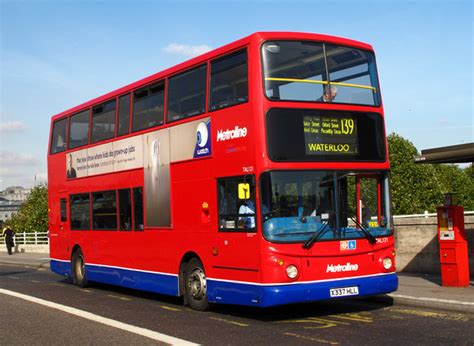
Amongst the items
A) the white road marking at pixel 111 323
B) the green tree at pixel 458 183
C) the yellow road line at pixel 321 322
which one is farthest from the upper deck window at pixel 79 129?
the green tree at pixel 458 183

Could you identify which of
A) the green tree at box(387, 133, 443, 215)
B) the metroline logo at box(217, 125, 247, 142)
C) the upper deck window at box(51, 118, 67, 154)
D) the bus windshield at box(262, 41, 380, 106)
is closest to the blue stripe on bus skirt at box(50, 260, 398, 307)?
the metroline logo at box(217, 125, 247, 142)

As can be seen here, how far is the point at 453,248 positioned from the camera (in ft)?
42.2

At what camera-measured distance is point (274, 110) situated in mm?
9828

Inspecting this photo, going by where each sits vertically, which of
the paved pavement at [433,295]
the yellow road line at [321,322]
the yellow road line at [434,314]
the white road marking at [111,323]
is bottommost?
the yellow road line at [434,314]

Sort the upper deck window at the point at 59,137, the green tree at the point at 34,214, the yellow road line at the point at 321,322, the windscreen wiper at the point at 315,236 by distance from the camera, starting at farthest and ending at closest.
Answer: the green tree at the point at 34,214, the upper deck window at the point at 59,137, the windscreen wiper at the point at 315,236, the yellow road line at the point at 321,322

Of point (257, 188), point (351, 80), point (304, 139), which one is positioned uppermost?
point (351, 80)

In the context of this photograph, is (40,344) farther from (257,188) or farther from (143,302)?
(143,302)

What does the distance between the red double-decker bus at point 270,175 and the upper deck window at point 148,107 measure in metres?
0.05

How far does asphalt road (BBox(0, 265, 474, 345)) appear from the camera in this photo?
28.1 feet

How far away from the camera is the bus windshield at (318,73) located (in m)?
9.98

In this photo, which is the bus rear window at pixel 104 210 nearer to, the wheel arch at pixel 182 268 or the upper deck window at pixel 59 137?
the upper deck window at pixel 59 137

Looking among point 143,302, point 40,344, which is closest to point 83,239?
point 143,302

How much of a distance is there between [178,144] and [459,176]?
77.0 metres

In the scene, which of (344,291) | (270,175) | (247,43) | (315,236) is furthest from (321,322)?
(247,43)
